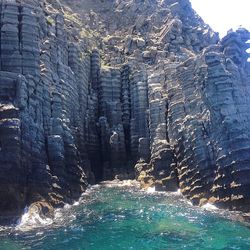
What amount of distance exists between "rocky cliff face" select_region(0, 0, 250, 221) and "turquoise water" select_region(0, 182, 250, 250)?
3280 mm

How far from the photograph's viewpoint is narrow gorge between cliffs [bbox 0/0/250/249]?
40.2 m

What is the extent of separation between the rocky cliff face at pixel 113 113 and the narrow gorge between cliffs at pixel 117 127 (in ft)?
0.45

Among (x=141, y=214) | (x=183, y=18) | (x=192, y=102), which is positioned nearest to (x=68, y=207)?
(x=141, y=214)

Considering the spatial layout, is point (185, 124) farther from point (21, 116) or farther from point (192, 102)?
point (21, 116)

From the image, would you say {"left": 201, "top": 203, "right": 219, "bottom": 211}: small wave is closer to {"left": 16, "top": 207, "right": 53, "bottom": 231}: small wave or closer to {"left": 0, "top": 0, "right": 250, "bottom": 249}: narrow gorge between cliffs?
{"left": 0, "top": 0, "right": 250, "bottom": 249}: narrow gorge between cliffs

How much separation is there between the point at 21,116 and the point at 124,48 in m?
47.7

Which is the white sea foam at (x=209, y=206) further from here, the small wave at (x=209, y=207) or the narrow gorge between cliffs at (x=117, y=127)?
the narrow gorge between cliffs at (x=117, y=127)

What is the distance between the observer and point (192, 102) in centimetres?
5584

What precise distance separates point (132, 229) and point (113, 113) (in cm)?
3817

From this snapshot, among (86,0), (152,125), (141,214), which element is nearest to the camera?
(141,214)

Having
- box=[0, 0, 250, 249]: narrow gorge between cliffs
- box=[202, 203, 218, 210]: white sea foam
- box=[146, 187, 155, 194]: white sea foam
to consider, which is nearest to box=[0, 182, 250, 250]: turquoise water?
box=[0, 0, 250, 249]: narrow gorge between cliffs

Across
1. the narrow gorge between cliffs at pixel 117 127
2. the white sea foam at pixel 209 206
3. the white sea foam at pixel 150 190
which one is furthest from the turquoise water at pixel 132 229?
the white sea foam at pixel 150 190

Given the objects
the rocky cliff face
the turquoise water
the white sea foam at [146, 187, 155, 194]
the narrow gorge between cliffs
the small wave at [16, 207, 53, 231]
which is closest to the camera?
the turquoise water

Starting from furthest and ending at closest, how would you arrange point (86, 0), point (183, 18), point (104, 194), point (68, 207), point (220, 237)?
point (86, 0)
point (183, 18)
point (104, 194)
point (68, 207)
point (220, 237)
